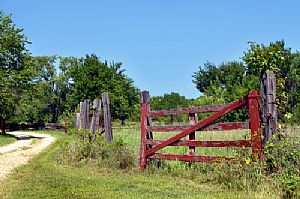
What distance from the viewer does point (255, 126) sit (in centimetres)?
682

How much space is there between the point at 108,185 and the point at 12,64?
31.8m

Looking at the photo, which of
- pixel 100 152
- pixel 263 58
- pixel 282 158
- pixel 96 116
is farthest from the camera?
pixel 96 116

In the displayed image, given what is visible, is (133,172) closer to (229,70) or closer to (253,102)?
(253,102)

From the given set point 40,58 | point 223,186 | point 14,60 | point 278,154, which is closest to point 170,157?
point 223,186

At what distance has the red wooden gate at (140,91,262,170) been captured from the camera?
6.85 meters

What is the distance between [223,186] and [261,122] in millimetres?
A: 1392

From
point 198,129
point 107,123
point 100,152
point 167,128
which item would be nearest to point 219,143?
point 198,129

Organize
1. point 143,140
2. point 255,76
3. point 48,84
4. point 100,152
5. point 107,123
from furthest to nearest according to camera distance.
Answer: point 48,84
point 255,76
point 107,123
point 100,152
point 143,140

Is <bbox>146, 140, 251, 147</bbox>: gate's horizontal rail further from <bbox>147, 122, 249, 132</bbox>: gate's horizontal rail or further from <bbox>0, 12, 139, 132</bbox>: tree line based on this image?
<bbox>0, 12, 139, 132</bbox>: tree line

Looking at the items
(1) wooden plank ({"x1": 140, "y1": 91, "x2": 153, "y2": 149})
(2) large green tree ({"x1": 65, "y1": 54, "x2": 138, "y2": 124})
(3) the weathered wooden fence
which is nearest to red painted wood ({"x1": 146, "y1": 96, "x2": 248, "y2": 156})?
(1) wooden plank ({"x1": 140, "y1": 91, "x2": 153, "y2": 149})

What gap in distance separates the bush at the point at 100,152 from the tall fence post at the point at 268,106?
407 cm

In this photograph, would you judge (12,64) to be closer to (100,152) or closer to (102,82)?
(102,82)

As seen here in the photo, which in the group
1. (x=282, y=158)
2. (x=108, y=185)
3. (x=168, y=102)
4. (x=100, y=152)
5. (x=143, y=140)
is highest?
(x=168, y=102)

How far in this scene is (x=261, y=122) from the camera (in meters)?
6.85
